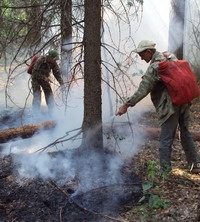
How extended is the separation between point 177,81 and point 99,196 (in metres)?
1.80

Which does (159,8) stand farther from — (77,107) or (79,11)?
(79,11)

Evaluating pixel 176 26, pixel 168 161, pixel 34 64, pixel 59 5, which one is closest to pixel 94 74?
pixel 59 5

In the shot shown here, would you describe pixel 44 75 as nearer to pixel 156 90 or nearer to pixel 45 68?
pixel 45 68

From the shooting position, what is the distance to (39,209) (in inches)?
154

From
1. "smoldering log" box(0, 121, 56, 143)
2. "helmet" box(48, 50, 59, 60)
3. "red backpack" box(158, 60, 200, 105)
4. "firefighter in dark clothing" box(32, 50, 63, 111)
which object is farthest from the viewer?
"firefighter in dark clothing" box(32, 50, 63, 111)

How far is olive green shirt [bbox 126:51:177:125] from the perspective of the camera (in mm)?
4367

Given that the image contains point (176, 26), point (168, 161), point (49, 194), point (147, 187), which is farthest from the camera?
point (176, 26)

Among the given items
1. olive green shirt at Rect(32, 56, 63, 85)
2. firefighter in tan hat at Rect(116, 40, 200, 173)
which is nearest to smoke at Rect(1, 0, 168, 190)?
firefighter in tan hat at Rect(116, 40, 200, 173)

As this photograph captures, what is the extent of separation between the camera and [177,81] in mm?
4215

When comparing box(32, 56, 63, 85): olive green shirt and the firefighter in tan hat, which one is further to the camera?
box(32, 56, 63, 85): olive green shirt

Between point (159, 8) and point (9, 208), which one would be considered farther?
point (159, 8)

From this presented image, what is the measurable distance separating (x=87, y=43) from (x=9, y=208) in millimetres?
2458

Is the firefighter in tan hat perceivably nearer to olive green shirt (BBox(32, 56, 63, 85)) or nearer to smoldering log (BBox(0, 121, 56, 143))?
smoldering log (BBox(0, 121, 56, 143))

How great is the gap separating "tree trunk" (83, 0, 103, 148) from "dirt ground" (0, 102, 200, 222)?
80 cm
